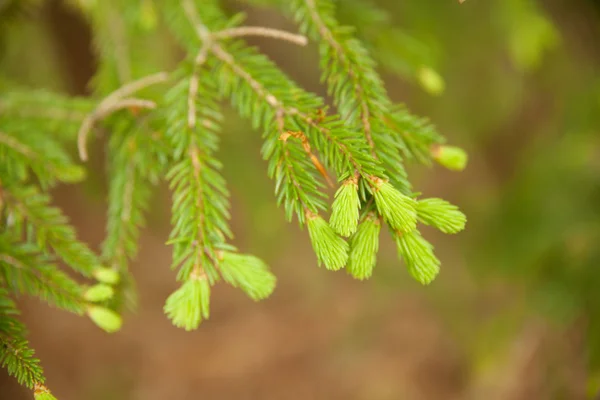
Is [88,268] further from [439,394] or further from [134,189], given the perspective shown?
[439,394]

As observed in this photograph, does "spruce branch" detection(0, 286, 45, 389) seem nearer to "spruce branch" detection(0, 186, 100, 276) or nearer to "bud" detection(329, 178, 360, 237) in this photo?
"spruce branch" detection(0, 186, 100, 276)

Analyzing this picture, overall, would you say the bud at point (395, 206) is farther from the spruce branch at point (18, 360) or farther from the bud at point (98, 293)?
the spruce branch at point (18, 360)

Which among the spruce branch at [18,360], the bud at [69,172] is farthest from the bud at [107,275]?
the bud at [69,172]

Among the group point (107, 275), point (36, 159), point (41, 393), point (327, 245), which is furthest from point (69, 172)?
point (327, 245)

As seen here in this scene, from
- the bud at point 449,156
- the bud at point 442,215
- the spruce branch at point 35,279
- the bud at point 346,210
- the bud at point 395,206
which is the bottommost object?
the spruce branch at point 35,279

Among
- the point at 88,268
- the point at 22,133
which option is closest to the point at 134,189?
the point at 88,268

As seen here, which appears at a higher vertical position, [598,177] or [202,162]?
[598,177]

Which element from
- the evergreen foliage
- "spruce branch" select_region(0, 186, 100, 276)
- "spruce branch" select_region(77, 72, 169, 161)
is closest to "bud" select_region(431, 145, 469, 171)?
the evergreen foliage
